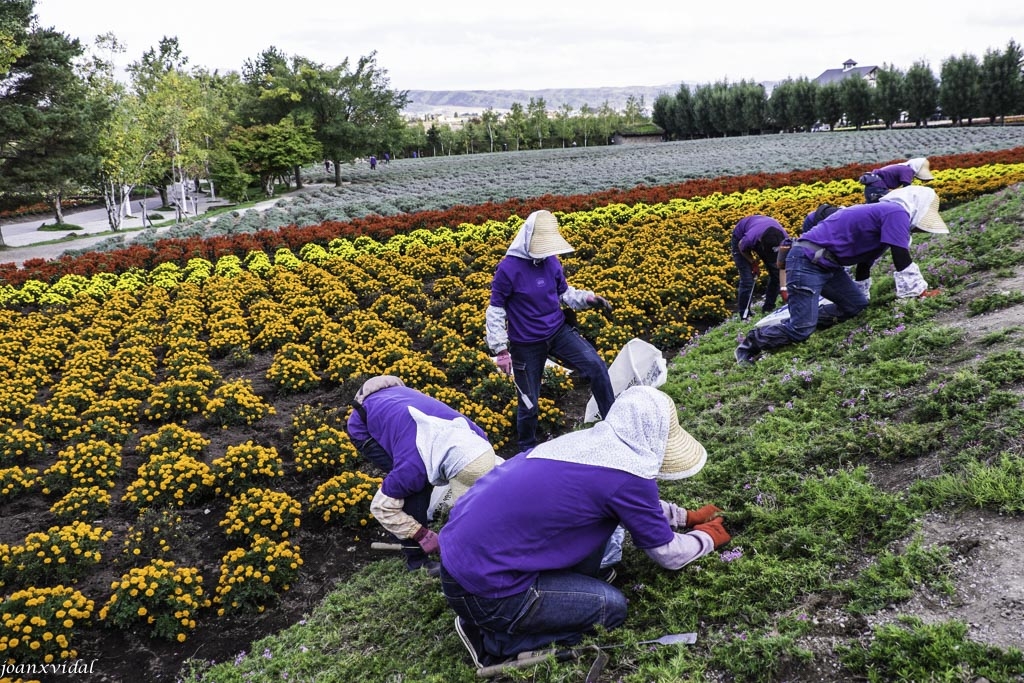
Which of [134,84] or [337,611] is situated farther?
[134,84]

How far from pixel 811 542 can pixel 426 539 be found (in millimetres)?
1935

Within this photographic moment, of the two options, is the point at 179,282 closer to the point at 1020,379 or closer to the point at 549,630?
the point at 549,630

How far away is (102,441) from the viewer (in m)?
5.63

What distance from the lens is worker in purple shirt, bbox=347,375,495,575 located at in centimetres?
339

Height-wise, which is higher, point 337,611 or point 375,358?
point 375,358

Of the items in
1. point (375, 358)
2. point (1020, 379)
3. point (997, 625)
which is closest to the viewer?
point (997, 625)

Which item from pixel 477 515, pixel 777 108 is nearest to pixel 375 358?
pixel 477 515

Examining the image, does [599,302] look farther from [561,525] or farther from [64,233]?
[64,233]

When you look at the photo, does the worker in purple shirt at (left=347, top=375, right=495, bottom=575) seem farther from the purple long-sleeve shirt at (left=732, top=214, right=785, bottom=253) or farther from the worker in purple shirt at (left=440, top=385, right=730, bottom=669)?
the purple long-sleeve shirt at (left=732, top=214, right=785, bottom=253)

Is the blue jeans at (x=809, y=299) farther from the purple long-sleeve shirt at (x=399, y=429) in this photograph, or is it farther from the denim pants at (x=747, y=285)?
the purple long-sleeve shirt at (x=399, y=429)

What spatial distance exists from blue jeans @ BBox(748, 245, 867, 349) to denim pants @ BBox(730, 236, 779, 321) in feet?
4.60

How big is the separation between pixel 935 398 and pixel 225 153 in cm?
3439

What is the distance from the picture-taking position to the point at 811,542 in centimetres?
319

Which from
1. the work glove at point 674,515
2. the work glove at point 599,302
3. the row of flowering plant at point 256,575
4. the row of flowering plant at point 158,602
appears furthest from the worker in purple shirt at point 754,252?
the row of flowering plant at point 158,602
